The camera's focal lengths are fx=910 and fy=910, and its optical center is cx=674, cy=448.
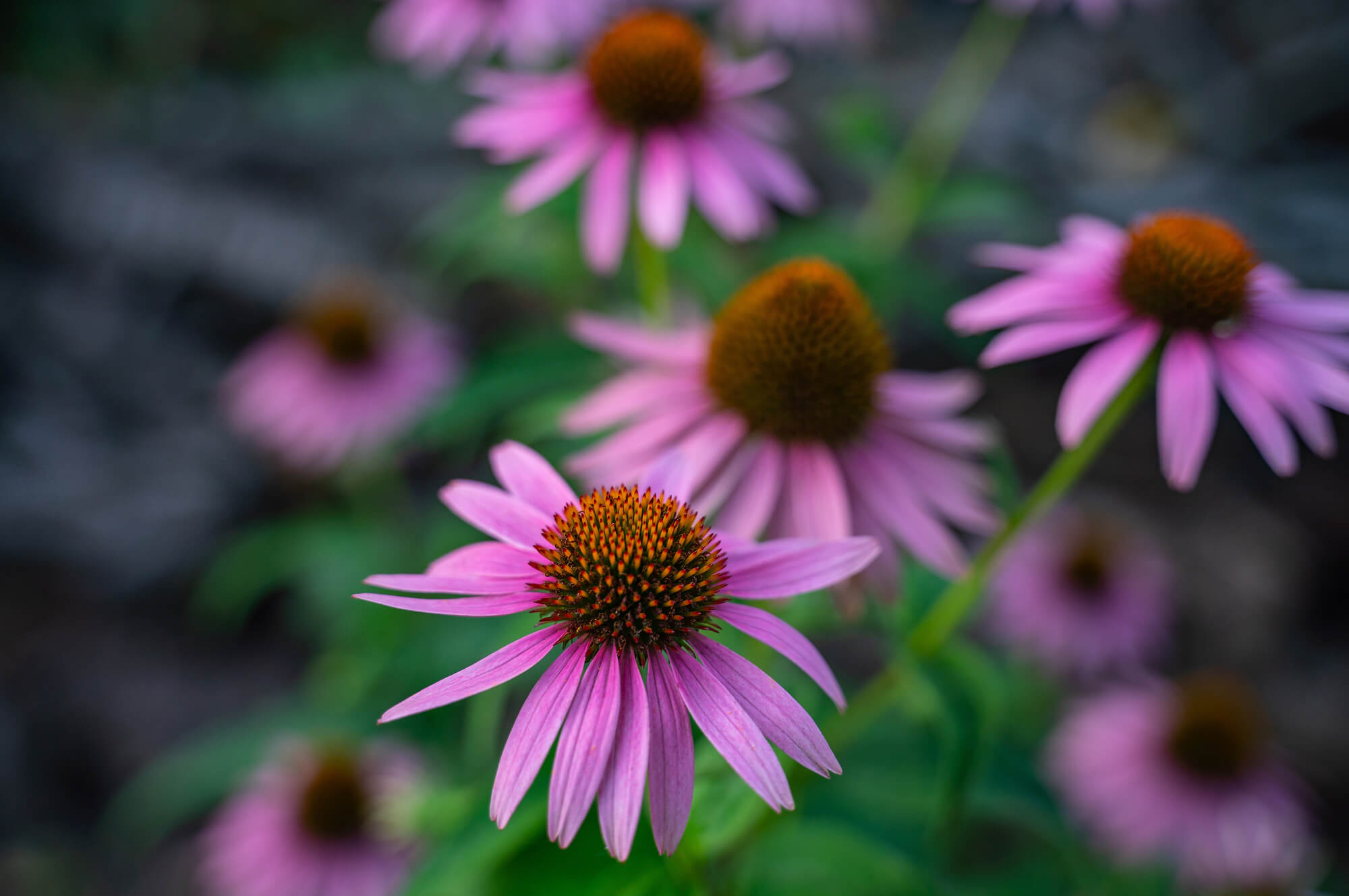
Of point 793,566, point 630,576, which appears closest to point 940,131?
point 793,566

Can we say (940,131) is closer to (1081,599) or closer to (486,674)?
(1081,599)

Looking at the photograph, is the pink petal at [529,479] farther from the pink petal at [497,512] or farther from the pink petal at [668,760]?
the pink petal at [668,760]

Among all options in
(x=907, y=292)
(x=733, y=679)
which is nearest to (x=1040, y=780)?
(x=733, y=679)

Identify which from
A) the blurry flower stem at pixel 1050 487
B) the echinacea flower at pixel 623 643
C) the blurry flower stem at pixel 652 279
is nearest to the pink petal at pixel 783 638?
the echinacea flower at pixel 623 643

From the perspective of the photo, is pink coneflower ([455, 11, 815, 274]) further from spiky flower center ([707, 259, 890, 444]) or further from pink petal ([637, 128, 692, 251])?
spiky flower center ([707, 259, 890, 444])

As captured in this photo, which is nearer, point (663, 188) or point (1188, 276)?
point (1188, 276)

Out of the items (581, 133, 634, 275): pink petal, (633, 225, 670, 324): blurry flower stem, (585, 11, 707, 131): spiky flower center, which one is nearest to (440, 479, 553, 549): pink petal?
(581, 133, 634, 275): pink petal

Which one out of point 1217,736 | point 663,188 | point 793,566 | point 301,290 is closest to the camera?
point 793,566
